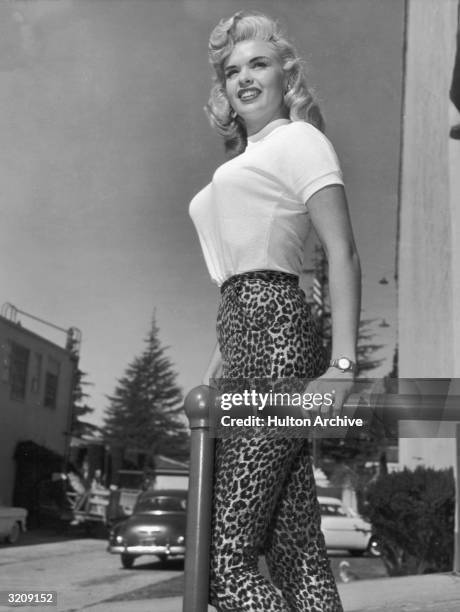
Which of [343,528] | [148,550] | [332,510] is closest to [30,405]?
[148,550]

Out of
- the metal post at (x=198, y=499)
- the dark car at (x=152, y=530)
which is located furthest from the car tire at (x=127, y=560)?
the metal post at (x=198, y=499)

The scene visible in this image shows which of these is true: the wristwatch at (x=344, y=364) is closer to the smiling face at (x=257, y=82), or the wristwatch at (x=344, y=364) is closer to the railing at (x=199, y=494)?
the railing at (x=199, y=494)

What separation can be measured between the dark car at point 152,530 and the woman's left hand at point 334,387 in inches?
193

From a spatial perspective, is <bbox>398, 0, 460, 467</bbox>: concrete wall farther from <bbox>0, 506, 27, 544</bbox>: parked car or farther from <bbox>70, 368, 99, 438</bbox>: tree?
<bbox>0, 506, 27, 544</bbox>: parked car

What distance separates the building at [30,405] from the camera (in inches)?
97.8

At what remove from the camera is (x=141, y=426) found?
12.9 ft

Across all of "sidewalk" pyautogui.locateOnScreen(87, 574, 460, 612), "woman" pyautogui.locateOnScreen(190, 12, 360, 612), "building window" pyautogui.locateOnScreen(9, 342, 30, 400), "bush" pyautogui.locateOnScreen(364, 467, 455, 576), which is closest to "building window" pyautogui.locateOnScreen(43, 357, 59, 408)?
"building window" pyautogui.locateOnScreen(9, 342, 30, 400)

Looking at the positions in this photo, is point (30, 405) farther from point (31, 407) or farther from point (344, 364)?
point (344, 364)

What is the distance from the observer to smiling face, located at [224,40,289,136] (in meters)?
0.79

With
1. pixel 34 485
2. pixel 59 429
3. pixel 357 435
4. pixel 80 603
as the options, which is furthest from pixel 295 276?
pixel 80 603

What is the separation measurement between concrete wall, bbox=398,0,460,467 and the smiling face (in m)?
1.97

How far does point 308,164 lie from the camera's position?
72cm

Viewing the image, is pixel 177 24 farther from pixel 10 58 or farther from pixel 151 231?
pixel 151 231

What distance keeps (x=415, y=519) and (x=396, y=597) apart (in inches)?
61.5
